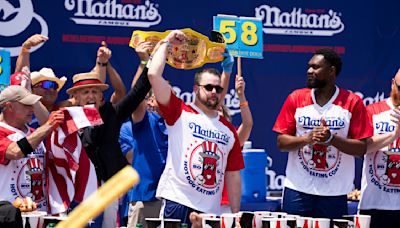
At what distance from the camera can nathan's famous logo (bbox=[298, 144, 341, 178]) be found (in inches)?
267

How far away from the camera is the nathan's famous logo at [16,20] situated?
8016mm

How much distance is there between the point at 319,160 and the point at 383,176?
1.86 ft

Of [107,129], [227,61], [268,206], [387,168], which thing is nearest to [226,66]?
[227,61]

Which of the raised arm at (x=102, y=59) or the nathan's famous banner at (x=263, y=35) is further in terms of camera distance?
the nathan's famous banner at (x=263, y=35)

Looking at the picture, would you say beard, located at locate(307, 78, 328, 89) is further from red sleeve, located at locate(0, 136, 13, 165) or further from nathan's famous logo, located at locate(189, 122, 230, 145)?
red sleeve, located at locate(0, 136, 13, 165)

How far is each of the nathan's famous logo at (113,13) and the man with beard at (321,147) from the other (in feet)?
6.76

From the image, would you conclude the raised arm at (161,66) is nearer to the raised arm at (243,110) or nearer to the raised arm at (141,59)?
the raised arm at (141,59)

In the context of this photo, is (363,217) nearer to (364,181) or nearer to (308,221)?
(308,221)

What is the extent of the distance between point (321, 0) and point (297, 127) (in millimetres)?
2668

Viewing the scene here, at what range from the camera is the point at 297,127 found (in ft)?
22.5

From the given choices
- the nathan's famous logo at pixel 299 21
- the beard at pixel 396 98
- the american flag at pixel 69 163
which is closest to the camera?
the american flag at pixel 69 163

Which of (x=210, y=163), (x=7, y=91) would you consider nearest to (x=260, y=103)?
(x=210, y=163)

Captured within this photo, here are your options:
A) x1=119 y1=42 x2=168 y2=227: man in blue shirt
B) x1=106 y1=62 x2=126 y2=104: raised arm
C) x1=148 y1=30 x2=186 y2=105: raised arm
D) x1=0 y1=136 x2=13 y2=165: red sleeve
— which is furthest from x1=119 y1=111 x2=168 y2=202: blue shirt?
x1=0 y1=136 x2=13 y2=165: red sleeve

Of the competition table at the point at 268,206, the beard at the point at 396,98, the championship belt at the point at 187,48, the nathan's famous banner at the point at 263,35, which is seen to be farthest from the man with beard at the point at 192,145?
the nathan's famous banner at the point at 263,35
